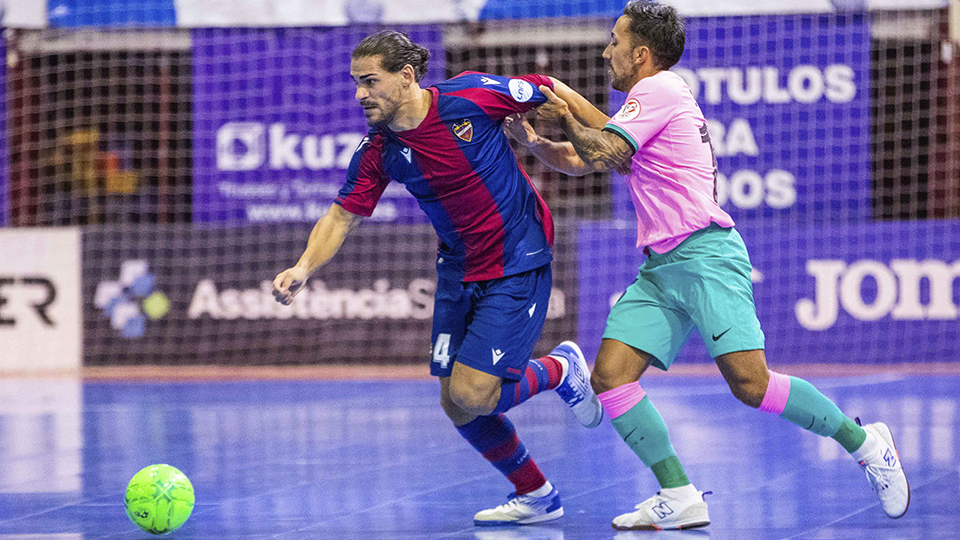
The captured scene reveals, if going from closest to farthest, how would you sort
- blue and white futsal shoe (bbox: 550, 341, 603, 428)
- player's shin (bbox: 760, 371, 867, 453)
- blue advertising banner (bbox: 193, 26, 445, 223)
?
player's shin (bbox: 760, 371, 867, 453) → blue and white futsal shoe (bbox: 550, 341, 603, 428) → blue advertising banner (bbox: 193, 26, 445, 223)

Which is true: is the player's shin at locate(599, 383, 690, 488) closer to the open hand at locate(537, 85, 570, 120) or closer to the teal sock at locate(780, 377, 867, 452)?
the teal sock at locate(780, 377, 867, 452)

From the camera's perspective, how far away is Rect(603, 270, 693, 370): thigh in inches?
166

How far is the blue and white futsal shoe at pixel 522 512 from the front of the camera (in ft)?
14.5

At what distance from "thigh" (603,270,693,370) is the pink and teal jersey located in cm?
18

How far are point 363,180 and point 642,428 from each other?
4.52 feet

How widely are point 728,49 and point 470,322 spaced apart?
697cm

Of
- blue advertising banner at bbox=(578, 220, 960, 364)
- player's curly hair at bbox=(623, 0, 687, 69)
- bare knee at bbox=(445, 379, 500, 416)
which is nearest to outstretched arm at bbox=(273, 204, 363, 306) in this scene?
bare knee at bbox=(445, 379, 500, 416)

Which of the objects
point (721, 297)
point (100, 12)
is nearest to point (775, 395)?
point (721, 297)

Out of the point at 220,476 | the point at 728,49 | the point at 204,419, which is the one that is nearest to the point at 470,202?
the point at 220,476

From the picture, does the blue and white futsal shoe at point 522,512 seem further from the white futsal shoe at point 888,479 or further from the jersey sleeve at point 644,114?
the jersey sleeve at point 644,114

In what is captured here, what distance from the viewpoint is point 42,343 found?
1020 cm

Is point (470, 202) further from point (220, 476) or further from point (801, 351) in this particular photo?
point (801, 351)

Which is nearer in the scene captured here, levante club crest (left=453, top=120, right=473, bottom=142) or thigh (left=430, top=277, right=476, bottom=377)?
levante club crest (left=453, top=120, right=473, bottom=142)

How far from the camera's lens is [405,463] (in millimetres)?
5816
